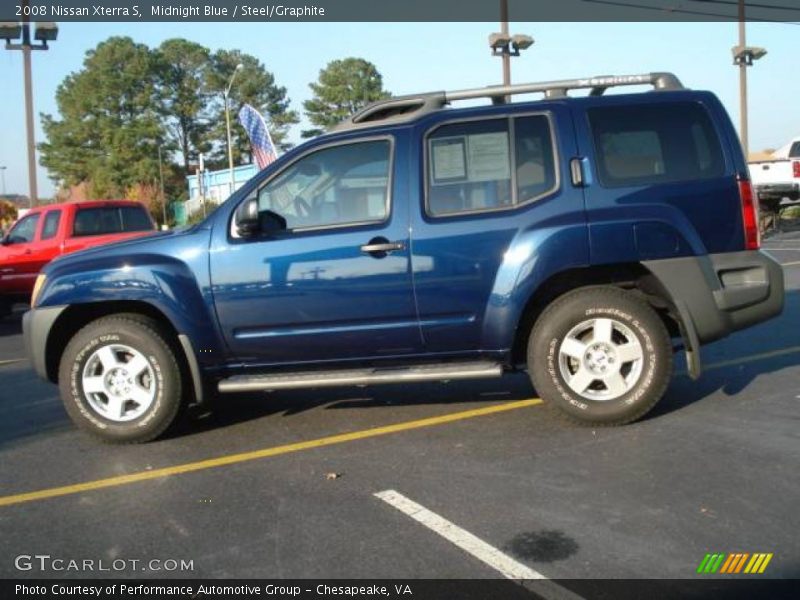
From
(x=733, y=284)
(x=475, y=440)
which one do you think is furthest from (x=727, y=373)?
(x=475, y=440)

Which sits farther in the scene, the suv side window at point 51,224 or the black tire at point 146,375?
the suv side window at point 51,224

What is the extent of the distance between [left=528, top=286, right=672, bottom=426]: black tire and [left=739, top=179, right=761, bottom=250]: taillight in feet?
2.58

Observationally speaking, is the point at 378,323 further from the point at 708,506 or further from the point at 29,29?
the point at 29,29

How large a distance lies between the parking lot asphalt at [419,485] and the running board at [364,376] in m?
0.37

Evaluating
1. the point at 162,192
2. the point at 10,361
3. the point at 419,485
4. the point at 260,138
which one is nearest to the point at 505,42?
the point at 260,138

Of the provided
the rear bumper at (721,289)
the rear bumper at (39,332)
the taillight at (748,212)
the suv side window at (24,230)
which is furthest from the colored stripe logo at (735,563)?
the suv side window at (24,230)

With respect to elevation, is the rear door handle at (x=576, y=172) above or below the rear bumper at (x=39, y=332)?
above

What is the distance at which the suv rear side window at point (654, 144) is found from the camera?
4957 mm

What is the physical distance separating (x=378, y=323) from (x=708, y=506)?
218cm

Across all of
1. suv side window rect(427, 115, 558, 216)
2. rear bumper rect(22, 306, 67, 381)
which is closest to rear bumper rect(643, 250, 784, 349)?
suv side window rect(427, 115, 558, 216)

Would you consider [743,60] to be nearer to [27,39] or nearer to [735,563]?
[27,39]

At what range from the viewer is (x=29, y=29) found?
2266cm

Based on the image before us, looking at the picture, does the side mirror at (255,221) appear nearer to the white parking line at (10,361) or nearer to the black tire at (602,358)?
the black tire at (602,358)
